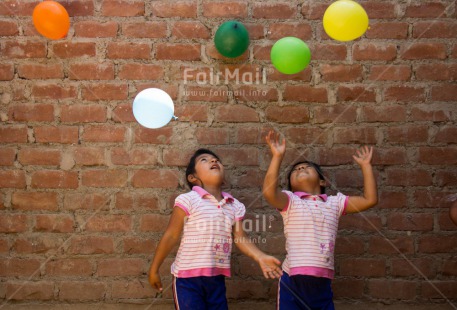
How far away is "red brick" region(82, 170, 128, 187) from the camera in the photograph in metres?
2.57

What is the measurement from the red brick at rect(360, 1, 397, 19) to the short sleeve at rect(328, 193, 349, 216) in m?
0.88

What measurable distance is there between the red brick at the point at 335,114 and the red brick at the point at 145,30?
0.81 metres

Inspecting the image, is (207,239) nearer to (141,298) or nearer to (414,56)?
(141,298)

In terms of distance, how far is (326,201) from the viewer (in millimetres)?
2381

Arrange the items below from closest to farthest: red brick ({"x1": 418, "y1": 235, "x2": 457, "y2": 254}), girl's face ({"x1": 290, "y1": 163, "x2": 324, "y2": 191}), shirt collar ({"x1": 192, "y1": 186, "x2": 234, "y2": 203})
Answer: shirt collar ({"x1": 192, "y1": 186, "x2": 234, "y2": 203})
girl's face ({"x1": 290, "y1": 163, "x2": 324, "y2": 191})
red brick ({"x1": 418, "y1": 235, "x2": 457, "y2": 254})

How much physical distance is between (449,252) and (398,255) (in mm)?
231

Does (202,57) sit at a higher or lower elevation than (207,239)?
higher

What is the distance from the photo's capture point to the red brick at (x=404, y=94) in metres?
2.57

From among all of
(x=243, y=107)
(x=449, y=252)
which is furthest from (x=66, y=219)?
(x=449, y=252)

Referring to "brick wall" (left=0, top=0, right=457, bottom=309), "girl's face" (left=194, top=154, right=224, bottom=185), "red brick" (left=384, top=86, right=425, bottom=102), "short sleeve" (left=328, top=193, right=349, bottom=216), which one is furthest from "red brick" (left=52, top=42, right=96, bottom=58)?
"red brick" (left=384, top=86, right=425, bottom=102)

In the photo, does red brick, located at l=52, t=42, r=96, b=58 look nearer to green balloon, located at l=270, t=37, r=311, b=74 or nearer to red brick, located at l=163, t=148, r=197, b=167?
red brick, located at l=163, t=148, r=197, b=167

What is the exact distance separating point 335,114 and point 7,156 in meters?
1.54

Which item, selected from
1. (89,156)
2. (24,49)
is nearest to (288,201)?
(89,156)

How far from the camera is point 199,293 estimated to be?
2.23 metres
